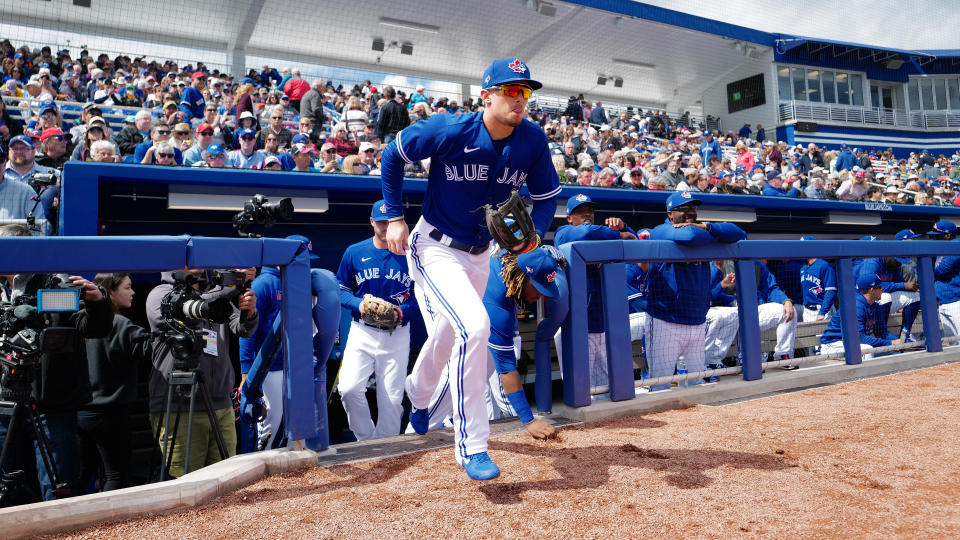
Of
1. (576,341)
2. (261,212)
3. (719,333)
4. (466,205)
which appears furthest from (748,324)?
(261,212)

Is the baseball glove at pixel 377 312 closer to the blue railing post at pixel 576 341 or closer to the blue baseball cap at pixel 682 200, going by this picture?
the blue railing post at pixel 576 341

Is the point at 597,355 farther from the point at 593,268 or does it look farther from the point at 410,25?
the point at 410,25

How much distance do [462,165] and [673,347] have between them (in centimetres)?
223

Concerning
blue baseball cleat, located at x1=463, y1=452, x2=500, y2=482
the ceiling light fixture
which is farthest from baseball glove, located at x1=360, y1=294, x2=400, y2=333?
the ceiling light fixture

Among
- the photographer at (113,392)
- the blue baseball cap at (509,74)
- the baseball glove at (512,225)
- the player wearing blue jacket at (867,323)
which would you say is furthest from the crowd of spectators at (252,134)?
the baseball glove at (512,225)

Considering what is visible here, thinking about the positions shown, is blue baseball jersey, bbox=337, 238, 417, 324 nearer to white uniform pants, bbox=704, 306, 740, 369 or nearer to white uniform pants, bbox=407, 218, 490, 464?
white uniform pants, bbox=407, 218, 490, 464

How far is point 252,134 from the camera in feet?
21.2

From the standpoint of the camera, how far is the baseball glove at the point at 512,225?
2.47 metres

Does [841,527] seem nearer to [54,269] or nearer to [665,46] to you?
[54,269]

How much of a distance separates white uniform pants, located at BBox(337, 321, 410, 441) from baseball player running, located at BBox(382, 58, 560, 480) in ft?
4.78

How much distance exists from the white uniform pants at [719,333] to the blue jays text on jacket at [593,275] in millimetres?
1118

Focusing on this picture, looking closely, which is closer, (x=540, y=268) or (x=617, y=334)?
(x=540, y=268)

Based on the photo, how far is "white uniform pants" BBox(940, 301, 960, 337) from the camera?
595 cm

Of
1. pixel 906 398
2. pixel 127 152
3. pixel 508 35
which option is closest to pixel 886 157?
pixel 508 35
